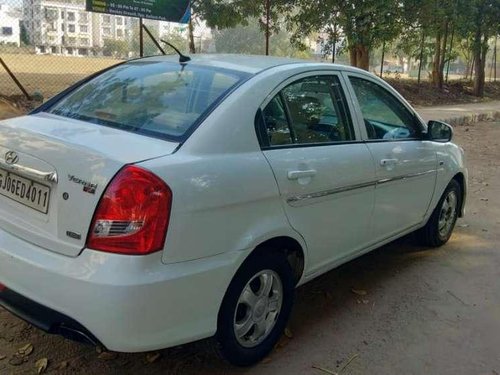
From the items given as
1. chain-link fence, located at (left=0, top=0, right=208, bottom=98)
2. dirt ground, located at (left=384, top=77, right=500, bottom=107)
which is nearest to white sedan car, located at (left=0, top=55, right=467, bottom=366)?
chain-link fence, located at (left=0, top=0, right=208, bottom=98)

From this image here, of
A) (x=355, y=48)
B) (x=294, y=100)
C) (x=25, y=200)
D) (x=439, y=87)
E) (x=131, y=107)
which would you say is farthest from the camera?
(x=439, y=87)

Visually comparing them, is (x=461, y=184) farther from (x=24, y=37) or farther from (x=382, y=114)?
(x=24, y=37)

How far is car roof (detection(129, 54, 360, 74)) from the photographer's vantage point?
3.18m

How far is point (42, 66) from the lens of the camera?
17.0 metres

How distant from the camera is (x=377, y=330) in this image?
3373 mm

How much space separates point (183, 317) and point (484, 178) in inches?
267

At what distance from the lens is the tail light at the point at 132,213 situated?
7.50 ft

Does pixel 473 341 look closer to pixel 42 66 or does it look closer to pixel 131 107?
pixel 131 107

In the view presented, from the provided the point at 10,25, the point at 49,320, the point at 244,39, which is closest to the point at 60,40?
the point at 10,25

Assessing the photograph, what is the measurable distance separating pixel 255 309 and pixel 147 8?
7.23 metres

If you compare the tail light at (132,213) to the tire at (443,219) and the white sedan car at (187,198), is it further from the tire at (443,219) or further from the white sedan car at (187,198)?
the tire at (443,219)

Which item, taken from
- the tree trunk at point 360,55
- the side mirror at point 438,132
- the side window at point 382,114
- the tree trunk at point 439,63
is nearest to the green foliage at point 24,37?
the tree trunk at point 360,55

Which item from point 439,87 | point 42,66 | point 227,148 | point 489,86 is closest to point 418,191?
point 227,148

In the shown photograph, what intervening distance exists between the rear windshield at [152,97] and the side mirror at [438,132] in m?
1.93
